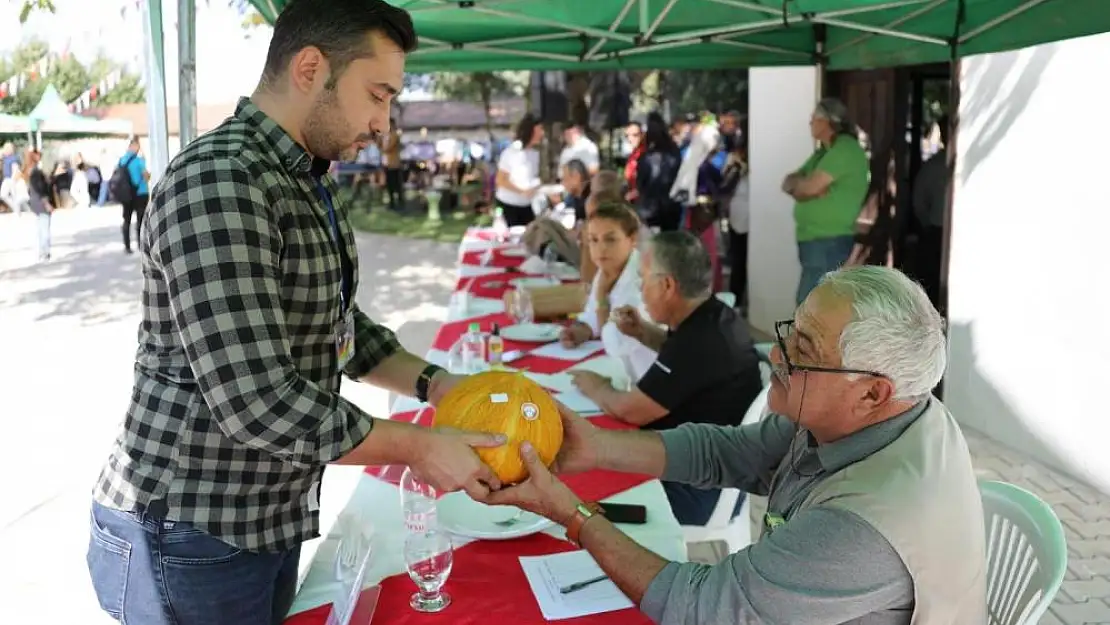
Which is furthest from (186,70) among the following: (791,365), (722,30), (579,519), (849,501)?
(722,30)

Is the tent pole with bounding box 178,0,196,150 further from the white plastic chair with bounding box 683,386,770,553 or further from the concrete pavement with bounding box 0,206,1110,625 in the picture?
the white plastic chair with bounding box 683,386,770,553

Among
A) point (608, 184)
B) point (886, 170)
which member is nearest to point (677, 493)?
point (608, 184)

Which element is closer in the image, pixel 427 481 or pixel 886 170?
pixel 427 481

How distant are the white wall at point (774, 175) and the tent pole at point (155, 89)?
22.2 feet

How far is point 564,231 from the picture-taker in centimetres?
724

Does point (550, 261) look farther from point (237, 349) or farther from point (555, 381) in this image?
point (237, 349)

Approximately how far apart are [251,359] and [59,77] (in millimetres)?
4646

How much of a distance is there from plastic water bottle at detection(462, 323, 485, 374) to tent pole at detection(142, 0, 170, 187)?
1.45m

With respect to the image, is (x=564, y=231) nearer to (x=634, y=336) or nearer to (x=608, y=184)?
(x=608, y=184)

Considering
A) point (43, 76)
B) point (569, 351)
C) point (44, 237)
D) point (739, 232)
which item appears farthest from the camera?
point (44, 237)

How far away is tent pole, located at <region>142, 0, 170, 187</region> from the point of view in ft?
11.3

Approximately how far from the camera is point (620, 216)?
4.93m

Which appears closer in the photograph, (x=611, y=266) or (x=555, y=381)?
(x=555, y=381)

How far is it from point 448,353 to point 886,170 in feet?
20.9
